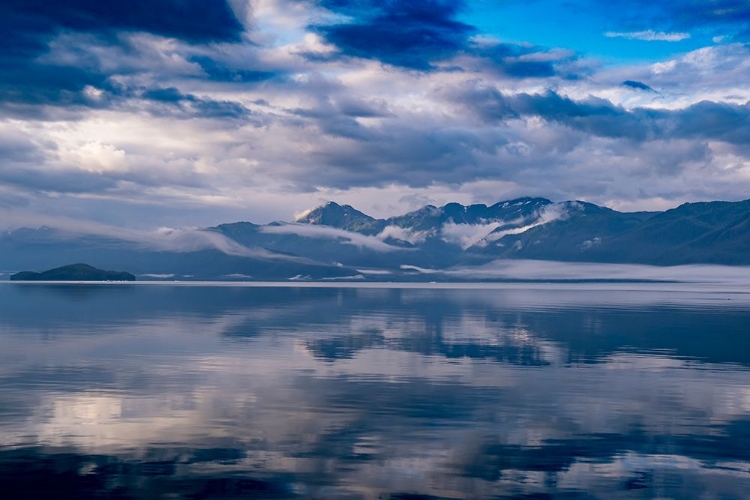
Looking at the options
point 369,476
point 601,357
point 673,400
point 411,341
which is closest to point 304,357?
point 411,341

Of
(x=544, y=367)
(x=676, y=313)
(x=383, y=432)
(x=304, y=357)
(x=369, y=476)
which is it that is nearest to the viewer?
(x=369, y=476)

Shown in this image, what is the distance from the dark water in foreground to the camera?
1340 inches

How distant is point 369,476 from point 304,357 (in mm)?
42307

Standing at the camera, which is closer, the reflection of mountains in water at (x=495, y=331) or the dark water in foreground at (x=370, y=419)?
the dark water in foreground at (x=370, y=419)

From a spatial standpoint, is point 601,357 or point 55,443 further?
point 601,357

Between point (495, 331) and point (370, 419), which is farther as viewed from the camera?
point (495, 331)

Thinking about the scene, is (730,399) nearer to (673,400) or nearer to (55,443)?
(673,400)

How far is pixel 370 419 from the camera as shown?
4647cm

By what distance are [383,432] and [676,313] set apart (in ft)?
424

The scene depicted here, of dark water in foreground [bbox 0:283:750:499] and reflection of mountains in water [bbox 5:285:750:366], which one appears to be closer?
dark water in foreground [bbox 0:283:750:499]

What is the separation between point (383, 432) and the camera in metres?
43.0

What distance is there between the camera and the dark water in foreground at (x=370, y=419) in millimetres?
34031

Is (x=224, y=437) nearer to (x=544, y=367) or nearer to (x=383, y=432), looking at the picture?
(x=383, y=432)

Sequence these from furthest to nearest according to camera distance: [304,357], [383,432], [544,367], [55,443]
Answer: [304,357], [544,367], [383,432], [55,443]
